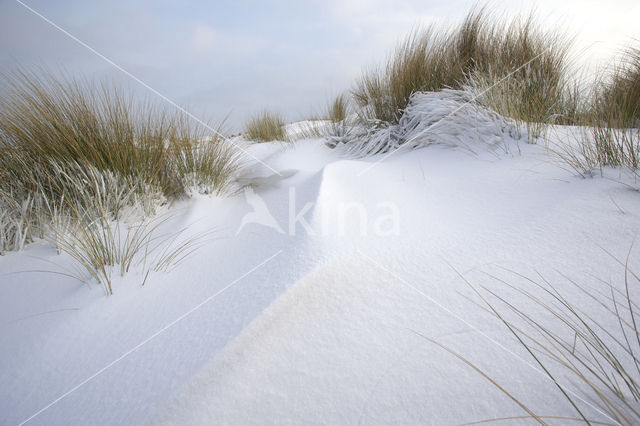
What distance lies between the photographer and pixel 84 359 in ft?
3.02

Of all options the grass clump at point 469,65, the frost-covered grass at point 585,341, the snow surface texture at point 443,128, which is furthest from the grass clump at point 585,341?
the grass clump at point 469,65

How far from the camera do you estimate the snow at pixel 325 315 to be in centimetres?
70

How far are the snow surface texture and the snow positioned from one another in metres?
0.63

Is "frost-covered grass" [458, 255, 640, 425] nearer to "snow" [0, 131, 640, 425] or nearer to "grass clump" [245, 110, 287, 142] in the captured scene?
"snow" [0, 131, 640, 425]

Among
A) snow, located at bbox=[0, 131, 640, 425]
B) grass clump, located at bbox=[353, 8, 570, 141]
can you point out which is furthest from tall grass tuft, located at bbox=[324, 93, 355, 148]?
snow, located at bbox=[0, 131, 640, 425]

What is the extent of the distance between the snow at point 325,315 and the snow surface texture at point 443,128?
0.63 m

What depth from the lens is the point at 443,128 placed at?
96.3 inches

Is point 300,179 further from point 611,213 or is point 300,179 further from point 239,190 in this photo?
A: point 611,213

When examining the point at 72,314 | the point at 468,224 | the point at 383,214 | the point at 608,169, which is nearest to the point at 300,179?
the point at 383,214

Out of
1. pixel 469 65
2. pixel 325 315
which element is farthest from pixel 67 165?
pixel 469 65

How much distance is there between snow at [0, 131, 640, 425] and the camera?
698 millimetres

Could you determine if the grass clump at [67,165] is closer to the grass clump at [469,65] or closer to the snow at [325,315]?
the snow at [325,315]

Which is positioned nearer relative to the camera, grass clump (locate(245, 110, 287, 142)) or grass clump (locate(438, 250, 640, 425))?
grass clump (locate(438, 250, 640, 425))

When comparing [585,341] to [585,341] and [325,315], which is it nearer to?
[585,341]
